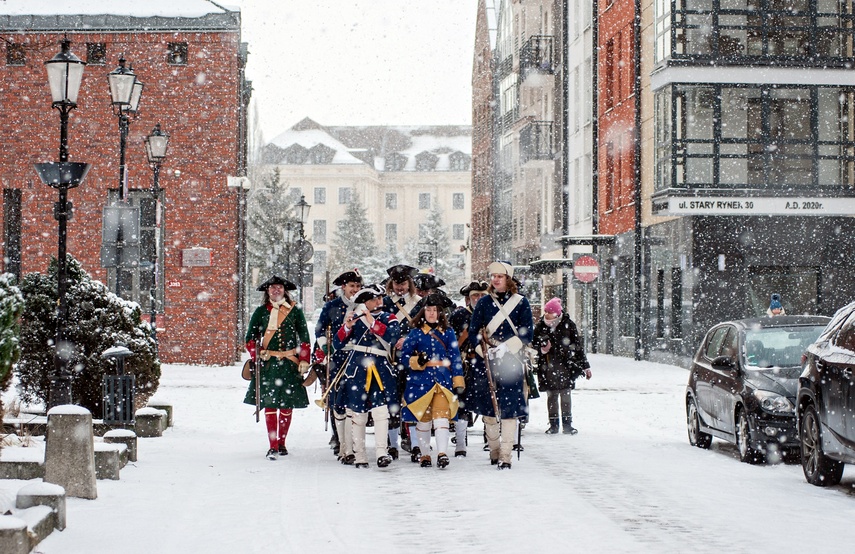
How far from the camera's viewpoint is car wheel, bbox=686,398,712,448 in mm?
15281

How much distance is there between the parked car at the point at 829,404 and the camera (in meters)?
11.0

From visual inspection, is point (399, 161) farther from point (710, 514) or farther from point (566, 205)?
point (710, 514)

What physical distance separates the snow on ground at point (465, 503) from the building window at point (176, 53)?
64.6ft

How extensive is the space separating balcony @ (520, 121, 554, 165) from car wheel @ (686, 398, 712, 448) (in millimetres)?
38347

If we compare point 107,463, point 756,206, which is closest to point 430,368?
point 107,463

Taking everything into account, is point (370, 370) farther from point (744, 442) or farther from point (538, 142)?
point (538, 142)

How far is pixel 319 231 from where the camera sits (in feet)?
431

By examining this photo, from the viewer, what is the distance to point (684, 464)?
523 inches

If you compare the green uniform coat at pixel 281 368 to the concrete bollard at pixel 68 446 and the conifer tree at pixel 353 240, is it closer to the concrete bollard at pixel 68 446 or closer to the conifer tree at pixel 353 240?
the concrete bollard at pixel 68 446

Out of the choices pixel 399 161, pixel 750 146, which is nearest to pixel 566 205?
pixel 750 146

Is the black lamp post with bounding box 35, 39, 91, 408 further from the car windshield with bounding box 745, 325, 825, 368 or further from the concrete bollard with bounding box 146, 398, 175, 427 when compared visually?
the car windshield with bounding box 745, 325, 825, 368

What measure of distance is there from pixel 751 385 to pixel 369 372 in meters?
3.65

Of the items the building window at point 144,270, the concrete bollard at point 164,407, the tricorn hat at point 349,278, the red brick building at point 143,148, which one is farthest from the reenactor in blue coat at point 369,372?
the red brick building at point 143,148

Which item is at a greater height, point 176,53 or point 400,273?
point 176,53
